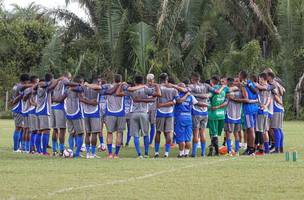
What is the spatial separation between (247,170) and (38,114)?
24.5 ft

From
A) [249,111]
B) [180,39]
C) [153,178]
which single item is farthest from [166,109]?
[180,39]

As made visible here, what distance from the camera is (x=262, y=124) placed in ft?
69.0

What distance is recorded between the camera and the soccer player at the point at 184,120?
67.4 ft

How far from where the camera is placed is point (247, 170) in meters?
16.2

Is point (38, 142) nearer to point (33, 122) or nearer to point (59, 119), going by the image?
point (33, 122)

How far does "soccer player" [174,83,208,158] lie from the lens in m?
20.5

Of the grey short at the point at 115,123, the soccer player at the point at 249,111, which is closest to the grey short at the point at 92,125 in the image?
the grey short at the point at 115,123

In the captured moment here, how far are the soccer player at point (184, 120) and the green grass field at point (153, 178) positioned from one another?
3.59 ft

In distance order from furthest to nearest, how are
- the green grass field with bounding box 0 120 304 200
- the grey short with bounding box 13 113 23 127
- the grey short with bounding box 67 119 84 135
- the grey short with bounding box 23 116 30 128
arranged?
the grey short with bounding box 13 113 23 127 → the grey short with bounding box 23 116 30 128 → the grey short with bounding box 67 119 84 135 → the green grass field with bounding box 0 120 304 200

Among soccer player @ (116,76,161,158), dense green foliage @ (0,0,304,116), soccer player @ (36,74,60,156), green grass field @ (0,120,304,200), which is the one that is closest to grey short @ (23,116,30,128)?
soccer player @ (36,74,60,156)

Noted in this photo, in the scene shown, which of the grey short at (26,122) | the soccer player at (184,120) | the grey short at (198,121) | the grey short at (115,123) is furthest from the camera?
the grey short at (26,122)

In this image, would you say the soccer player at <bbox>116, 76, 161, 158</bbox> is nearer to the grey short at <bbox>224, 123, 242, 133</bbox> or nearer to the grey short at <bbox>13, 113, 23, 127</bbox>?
the grey short at <bbox>224, 123, 242, 133</bbox>

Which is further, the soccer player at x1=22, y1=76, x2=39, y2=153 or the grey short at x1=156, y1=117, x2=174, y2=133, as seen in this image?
the soccer player at x1=22, y1=76, x2=39, y2=153

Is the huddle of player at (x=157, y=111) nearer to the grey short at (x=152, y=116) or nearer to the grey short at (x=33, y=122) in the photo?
the grey short at (x=33, y=122)
